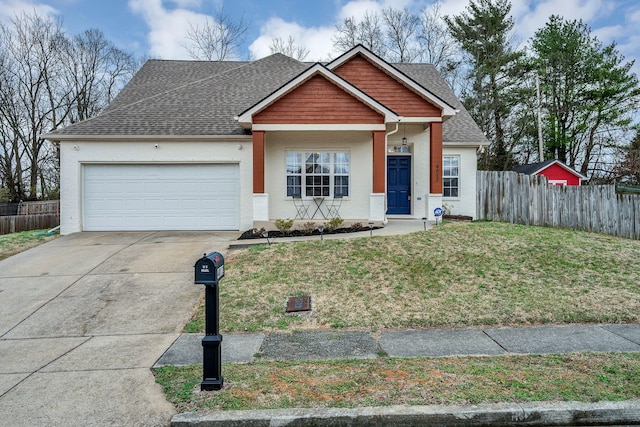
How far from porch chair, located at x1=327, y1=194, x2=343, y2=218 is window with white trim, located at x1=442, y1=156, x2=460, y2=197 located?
4.34 meters

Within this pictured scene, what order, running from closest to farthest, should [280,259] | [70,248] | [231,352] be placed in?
[231,352] → [280,259] → [70,248]

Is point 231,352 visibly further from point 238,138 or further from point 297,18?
point 297,18

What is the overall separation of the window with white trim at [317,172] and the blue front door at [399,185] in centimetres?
206

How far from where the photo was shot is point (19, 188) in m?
27.5

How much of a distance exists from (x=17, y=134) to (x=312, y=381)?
3466 cm

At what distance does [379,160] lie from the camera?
1196 cm

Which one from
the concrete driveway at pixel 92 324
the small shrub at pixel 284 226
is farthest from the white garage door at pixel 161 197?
the small shrub at pixel 284 226

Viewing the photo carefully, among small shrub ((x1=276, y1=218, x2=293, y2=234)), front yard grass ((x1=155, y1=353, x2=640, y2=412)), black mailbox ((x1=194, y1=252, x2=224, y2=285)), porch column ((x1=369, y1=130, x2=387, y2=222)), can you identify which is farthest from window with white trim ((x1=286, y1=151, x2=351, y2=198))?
black mailbox ((x1=194, y1=252, x2=224, y2=285))

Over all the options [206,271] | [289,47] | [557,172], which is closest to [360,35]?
[289,47]

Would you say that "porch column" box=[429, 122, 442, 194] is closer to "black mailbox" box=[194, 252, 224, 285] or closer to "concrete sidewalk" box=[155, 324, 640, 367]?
"concrete sidewalk" box=[155, 324, 640, 367]

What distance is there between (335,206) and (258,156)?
312 centimetres

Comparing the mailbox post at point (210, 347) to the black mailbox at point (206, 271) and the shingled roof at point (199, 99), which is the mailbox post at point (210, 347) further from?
the shingled roof at point (199, 99)

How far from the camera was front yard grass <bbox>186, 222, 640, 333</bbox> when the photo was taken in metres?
5.84

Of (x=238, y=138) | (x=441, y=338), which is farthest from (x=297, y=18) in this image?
(x=441, y=338)
